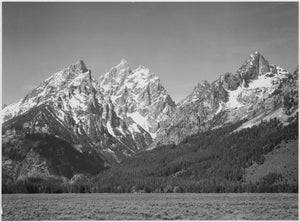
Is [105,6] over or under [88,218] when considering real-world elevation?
over

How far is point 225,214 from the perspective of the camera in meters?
108

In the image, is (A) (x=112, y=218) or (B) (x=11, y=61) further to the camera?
(B) (x=11, y=61)

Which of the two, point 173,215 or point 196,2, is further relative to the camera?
point 173,215

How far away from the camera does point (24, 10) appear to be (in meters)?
104

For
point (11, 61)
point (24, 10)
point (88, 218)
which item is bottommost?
point (88, 218)

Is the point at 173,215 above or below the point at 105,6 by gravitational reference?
below

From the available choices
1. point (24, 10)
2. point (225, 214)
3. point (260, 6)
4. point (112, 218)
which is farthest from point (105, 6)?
point (225, 214)

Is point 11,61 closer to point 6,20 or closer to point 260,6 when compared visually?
point 6,20

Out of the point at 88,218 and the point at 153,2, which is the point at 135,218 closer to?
the point at 88,218

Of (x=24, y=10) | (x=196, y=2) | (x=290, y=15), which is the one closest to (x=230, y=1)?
(x=196, y=2)

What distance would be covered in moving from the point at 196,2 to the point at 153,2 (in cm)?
833

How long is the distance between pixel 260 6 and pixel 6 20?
51.4 metres

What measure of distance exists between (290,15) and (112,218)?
175ft

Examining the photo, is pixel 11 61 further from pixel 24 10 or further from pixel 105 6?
pixel 105 6
